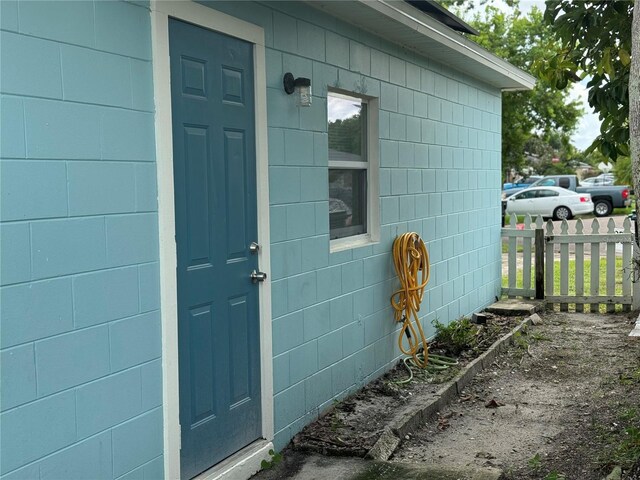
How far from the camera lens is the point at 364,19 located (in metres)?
6.30

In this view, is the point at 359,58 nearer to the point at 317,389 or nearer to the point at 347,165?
the point at 347,165

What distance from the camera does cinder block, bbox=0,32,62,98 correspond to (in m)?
3.06

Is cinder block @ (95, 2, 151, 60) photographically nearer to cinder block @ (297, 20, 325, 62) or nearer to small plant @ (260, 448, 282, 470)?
cinder block @ (297, 20, 325, 62)

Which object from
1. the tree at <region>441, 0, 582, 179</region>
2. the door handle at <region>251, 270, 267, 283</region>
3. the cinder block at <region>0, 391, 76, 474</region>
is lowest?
the cinder block at <region>0, 391, 76, 474</region>

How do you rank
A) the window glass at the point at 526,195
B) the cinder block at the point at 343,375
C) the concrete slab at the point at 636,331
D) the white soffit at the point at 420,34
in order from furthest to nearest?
the window glass at the point at 526,195 < the concrete slab at the point at 636,331 < the cinder block at the point at 343,375 < the white soffit at the point at 420,34

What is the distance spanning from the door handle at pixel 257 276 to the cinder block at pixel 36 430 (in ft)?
5.50

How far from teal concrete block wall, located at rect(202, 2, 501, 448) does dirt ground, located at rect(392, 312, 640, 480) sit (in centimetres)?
86

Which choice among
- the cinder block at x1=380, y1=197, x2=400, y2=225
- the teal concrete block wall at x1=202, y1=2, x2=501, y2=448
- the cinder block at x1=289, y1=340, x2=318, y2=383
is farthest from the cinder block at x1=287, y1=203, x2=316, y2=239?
the cinder block at x1=380, y1=197, x2=400, y2=225

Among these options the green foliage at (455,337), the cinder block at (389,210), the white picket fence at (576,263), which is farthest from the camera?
the white picket fence at (576,263)

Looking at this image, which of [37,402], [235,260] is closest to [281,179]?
[235,260]

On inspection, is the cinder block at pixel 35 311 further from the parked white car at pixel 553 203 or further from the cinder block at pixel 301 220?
the parked white car at pixel 553 203

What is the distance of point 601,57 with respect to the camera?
22.2ft

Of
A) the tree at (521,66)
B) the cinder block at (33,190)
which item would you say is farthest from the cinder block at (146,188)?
the tree at (521,66)

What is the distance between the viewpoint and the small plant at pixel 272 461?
488cm
